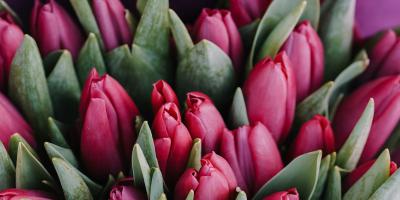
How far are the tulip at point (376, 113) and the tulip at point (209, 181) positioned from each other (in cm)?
12

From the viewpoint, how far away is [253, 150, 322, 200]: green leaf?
1.42ft

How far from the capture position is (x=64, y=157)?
1.48ft

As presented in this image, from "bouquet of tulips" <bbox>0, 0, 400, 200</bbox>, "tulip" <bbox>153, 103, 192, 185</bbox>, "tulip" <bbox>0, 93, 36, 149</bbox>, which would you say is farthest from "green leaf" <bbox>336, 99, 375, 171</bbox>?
"tulip" <bbox>0, 93, 36, 149</bbox>

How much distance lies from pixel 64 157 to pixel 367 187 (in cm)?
20

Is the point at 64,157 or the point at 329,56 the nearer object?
the point at 64,157

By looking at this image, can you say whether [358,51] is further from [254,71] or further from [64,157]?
[64,157]

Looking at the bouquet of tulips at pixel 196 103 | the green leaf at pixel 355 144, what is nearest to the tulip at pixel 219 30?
the bouquet of tulips at pixel 196 103

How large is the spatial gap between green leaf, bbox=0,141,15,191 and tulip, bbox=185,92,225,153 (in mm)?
116

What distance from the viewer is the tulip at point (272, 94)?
463 mm

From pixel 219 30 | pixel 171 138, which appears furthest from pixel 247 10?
pixel 171 138

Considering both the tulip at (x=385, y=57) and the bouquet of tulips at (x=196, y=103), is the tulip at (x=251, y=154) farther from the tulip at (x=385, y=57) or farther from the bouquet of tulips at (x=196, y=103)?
the tulip at (x=385, y=57)

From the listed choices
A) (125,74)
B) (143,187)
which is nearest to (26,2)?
(125,74)

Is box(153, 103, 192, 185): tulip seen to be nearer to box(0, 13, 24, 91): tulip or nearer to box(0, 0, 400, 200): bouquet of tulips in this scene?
box(0, 0, 400, 200): bouquet of tulips

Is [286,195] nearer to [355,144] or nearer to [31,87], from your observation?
[355,144]
